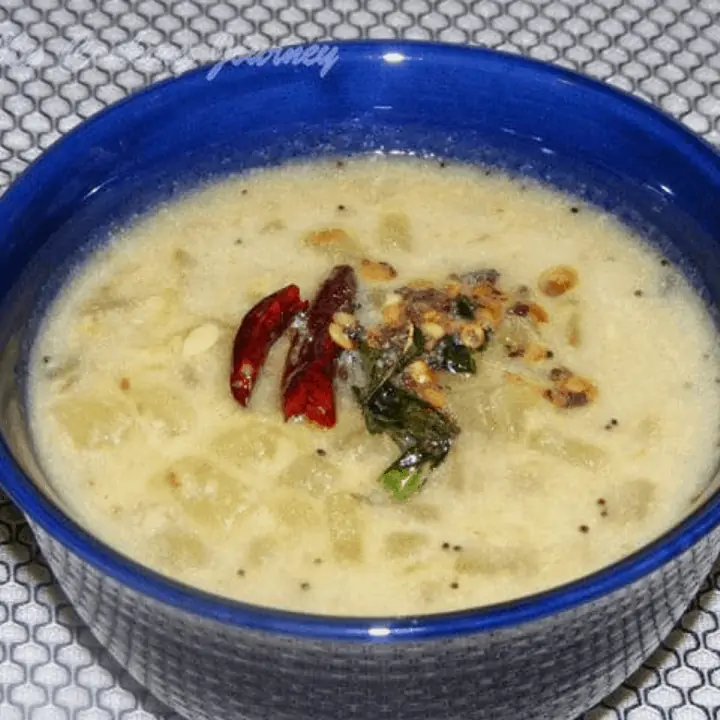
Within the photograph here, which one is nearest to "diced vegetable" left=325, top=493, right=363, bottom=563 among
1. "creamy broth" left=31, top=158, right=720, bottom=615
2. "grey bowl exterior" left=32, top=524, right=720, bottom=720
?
"creamy broth" left=31, top=158, right=720, bottom=615

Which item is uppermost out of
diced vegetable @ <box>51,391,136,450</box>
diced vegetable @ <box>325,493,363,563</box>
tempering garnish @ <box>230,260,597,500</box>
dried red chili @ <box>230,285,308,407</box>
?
tempering garnish @ <box>230,260,597,500</box>

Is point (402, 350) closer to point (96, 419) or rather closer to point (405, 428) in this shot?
point (405, 428)

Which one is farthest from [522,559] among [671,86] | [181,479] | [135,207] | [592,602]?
[671,86]

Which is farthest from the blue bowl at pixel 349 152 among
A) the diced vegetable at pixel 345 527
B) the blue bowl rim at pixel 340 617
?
the diced vegetable at pixel 345 527

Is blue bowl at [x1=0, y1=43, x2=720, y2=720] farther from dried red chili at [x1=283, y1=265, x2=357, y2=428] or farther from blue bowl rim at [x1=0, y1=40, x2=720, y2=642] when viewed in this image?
dried red chili at [x1=283, y1=265, x2=357, y2=428]

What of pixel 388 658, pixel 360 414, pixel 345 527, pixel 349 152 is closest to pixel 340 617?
pixel 388 658

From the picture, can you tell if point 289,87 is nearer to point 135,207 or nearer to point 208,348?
point 135,207
